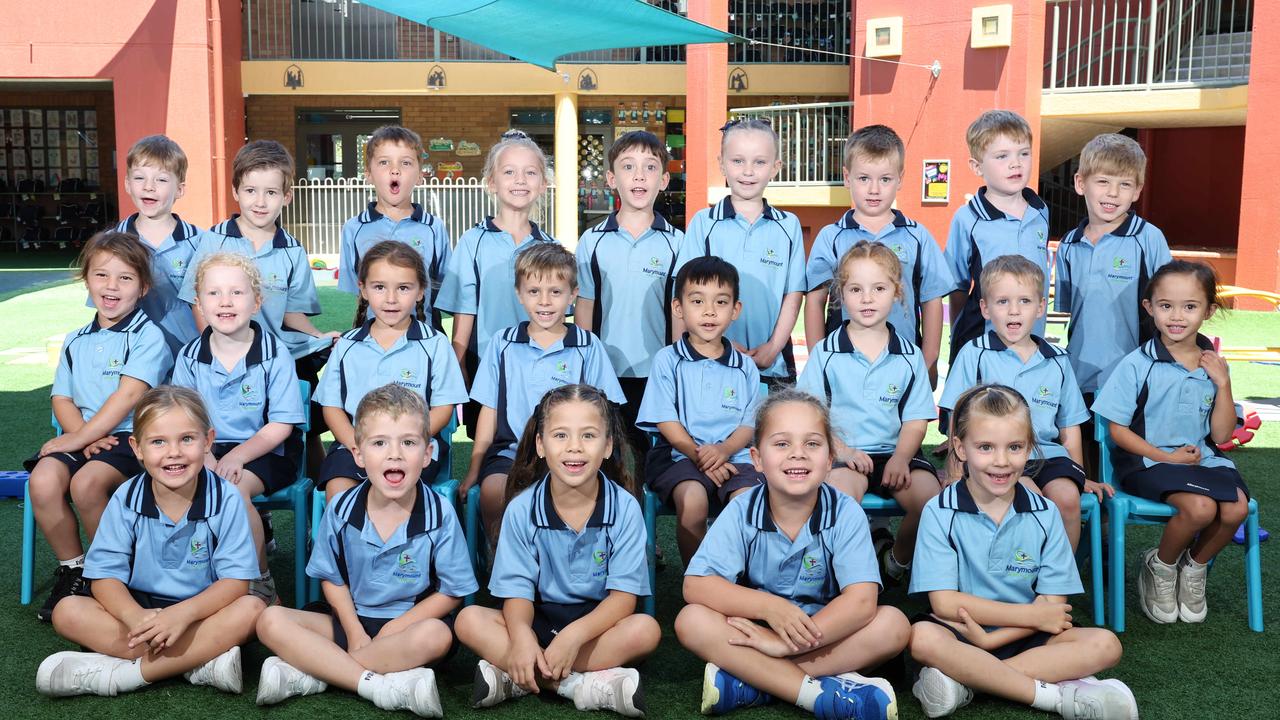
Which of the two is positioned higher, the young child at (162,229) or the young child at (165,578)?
the young child at (162,229)

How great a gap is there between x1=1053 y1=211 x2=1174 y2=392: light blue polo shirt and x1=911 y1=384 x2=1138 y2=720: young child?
118 cm

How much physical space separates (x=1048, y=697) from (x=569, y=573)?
1.27m

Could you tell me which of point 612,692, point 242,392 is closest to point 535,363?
point 242,392

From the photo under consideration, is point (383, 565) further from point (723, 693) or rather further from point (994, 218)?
point (994, 218)

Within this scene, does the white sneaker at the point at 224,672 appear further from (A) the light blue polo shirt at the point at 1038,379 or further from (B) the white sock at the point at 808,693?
(A) the light blue polo shirt at the point at 1038,379

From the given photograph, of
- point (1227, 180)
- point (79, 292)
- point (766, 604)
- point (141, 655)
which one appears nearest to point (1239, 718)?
point (766, 604)

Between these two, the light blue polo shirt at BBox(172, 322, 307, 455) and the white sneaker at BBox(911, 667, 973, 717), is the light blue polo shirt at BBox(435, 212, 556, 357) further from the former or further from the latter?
the white sneaker at BBox(911, 667, 973, 717)

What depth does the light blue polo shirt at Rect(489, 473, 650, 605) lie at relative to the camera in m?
3.12

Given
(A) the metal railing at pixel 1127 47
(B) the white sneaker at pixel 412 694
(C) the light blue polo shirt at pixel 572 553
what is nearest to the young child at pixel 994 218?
(C) the light blue polo shirt at pixel 572 553

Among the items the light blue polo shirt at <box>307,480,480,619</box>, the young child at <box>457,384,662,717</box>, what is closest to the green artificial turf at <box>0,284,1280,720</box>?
the young child at <box>457,384,662,717</box>

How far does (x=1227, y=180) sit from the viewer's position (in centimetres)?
1596

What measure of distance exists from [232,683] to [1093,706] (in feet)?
7.12

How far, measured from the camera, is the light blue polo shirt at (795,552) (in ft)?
10.1

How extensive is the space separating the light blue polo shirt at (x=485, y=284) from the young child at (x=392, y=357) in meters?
0.47
